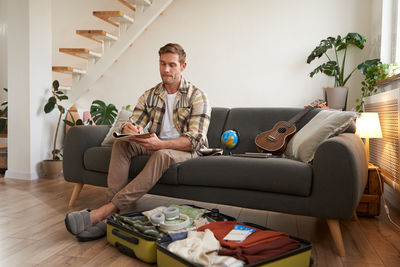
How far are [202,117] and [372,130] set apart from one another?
1.27m

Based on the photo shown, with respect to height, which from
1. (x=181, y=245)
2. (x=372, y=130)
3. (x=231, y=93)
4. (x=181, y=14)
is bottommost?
(x=181, y=245)

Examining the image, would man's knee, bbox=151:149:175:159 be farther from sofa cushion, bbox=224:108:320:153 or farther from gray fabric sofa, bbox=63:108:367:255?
sofa cushion, bbox=224:108:320:153

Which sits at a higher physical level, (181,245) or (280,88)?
(280,88)

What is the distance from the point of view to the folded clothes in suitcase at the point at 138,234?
165cm

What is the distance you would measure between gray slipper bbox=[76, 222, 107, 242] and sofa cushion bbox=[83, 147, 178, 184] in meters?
0.46

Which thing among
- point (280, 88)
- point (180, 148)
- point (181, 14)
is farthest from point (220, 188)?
point (181, 14)

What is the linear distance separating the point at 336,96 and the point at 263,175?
7.91 ft

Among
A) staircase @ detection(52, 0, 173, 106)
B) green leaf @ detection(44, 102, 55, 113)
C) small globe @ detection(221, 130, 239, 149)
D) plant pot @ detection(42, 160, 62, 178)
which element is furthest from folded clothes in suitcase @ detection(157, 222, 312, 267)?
staircase @ detection(52, 0, 173, 106)

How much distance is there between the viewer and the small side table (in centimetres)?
246

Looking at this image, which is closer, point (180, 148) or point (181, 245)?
point (181, 245)

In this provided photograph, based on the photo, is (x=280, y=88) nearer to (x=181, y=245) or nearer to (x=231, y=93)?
(x=231, y=93)

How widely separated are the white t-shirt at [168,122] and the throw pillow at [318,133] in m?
0.82

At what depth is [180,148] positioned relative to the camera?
230cm

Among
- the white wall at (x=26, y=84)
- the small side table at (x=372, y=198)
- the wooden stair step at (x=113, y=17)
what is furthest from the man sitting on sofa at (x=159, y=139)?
the wooden stair step at (x=113, y=17)
